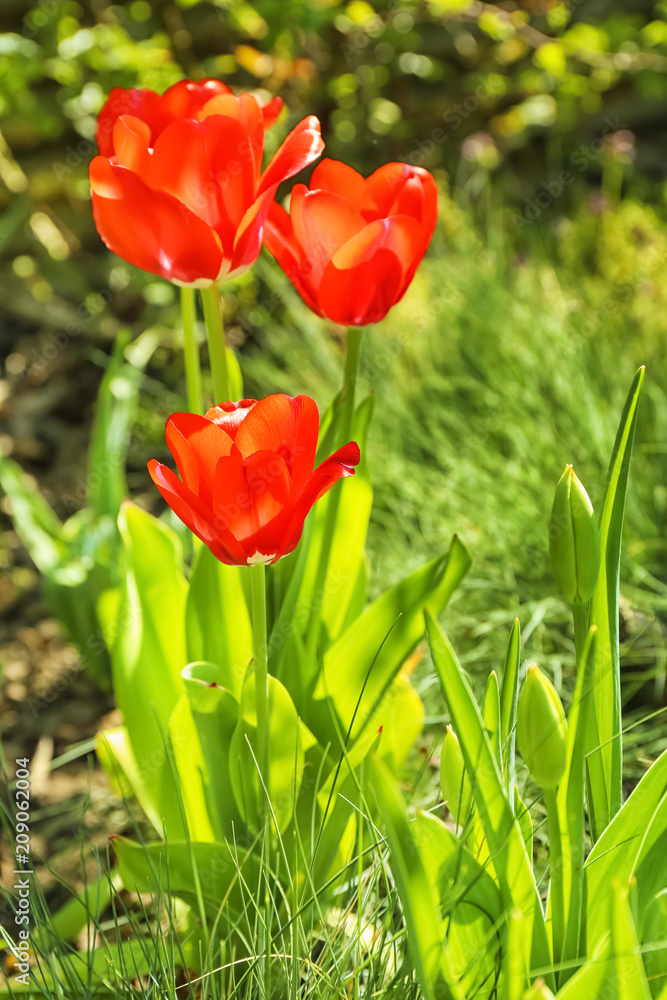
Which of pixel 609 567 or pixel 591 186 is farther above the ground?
pixel 609 567

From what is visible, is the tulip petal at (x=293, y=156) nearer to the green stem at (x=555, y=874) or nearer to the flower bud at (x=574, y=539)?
the flower bud at (x=574, y=539)

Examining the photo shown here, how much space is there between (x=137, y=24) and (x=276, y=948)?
2.66 metres

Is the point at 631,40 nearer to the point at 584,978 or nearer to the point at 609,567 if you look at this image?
the point at 609,567

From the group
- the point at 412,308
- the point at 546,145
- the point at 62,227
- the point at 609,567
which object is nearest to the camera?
the point at 609,567

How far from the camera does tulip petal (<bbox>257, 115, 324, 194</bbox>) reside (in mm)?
757

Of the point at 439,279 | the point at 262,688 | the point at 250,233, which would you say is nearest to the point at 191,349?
the point at 250,233

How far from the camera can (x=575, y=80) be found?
251cm

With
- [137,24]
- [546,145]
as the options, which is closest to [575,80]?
[546,145]

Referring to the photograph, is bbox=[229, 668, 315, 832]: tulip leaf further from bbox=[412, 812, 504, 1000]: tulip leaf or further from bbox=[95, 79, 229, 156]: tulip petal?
bbox=[95, 79, 229, 156]: tulip petal

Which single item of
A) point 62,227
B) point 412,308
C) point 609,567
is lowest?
point 412,308

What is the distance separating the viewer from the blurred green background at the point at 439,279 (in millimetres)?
1637

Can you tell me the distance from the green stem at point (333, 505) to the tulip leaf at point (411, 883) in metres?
0.37

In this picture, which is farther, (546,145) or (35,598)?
(546,145)

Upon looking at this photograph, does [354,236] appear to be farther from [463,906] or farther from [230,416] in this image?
[463,906]
